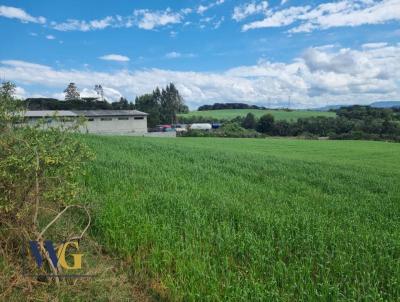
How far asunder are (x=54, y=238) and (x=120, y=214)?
180cm

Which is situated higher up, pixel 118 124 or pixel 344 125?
pixel 118 124

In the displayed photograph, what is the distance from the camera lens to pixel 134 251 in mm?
5738

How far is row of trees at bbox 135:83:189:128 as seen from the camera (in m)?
107

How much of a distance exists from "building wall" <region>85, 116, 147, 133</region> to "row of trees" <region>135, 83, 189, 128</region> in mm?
35319

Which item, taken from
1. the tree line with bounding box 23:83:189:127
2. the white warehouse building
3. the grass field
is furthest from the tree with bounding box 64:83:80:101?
the grass field

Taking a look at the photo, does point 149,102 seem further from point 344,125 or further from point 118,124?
point 344,125

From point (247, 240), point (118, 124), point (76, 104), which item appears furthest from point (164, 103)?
point (247, 240)

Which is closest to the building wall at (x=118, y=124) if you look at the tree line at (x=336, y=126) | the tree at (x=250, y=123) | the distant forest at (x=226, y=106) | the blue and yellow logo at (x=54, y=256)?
the tree line at (x=336, y=126)

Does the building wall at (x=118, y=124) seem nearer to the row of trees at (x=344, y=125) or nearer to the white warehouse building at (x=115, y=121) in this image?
the white warehouse building at (x=115, y=121)

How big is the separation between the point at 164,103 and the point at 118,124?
153ft

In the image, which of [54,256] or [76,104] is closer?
[54,256]

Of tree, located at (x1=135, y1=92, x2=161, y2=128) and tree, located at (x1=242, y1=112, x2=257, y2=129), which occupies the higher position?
tree, located at (x1=135, y1=92, x2=161, y2=128)

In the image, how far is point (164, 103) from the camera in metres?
112

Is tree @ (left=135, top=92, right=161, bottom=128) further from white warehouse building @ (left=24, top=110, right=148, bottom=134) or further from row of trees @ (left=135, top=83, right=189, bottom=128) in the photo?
white warehouse building @ (left=24, top=110, right=148, bottom=134)
